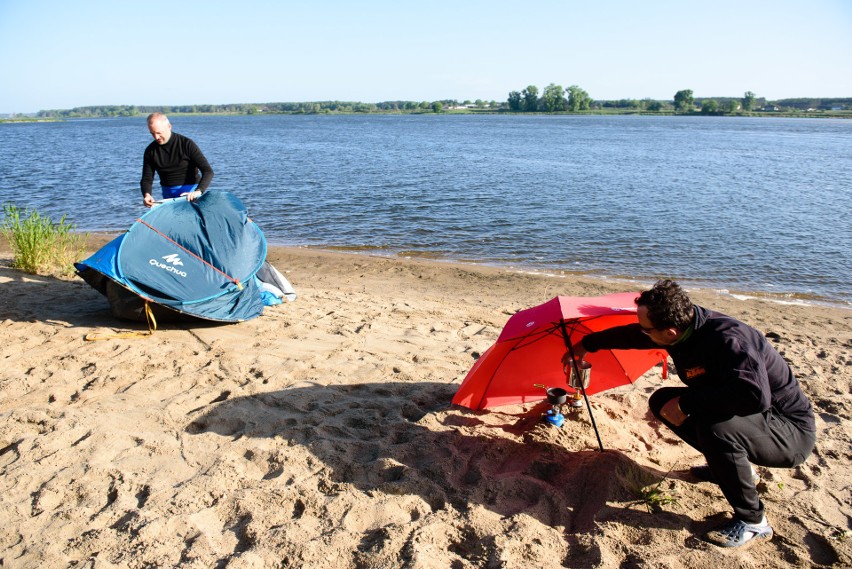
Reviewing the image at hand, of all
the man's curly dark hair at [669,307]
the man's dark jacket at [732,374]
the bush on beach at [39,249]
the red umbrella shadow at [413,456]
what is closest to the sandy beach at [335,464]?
the red umbrella shadow at [413,456]

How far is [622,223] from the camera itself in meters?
16.1

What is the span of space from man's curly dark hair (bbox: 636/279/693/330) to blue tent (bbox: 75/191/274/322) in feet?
15.5

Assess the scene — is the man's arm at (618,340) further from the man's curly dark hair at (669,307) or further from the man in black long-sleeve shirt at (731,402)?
the man's curly dark hair at (669,307)

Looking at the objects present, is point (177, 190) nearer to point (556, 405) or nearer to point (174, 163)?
point (174, 163)

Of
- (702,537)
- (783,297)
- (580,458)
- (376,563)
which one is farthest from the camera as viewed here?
(783,297)

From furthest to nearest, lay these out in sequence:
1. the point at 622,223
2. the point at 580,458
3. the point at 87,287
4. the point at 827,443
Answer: the point at 622,223, the point at 87,287, the point at 827,443, the point at 580,458

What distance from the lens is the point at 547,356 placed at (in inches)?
184

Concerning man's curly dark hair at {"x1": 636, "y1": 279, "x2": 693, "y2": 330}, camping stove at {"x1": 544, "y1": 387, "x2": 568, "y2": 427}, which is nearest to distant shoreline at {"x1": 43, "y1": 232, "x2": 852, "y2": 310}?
camping stove at {"x1": 544, "y1": 387, "x2": 568, "y2": 427}

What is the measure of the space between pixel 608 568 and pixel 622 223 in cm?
1399

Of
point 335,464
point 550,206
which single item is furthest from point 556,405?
point 550,206

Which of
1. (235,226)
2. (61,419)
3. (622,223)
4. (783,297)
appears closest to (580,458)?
(61,419)

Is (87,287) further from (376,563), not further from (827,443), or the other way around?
(827,443)

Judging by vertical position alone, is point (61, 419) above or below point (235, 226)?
below

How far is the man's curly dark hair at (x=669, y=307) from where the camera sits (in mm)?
3418
